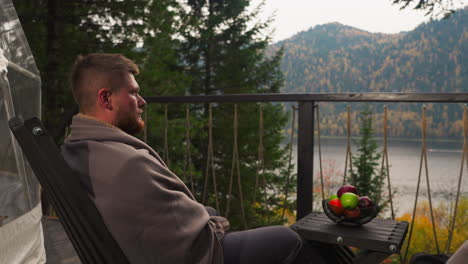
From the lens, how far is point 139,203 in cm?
100

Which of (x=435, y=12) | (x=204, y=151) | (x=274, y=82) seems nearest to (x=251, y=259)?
(x=435, y=12)

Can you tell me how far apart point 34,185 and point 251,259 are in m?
2.22

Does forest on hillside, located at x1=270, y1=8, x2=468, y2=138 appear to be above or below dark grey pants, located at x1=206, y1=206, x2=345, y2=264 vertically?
above

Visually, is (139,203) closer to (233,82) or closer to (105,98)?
(105,98)

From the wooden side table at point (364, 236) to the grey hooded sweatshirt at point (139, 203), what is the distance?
623mm

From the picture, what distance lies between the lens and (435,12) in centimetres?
531

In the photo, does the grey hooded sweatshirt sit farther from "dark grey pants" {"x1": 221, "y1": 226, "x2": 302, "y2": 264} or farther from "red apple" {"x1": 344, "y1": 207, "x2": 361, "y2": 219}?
"red apple" {"x1": 344, "y1": 207, "x2": 361, "y2": 219}

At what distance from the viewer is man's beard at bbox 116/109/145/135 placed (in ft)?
3.97

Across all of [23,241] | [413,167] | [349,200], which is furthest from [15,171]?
[413,167]

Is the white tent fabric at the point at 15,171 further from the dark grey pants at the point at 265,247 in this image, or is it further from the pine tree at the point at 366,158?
the pine tree at the point at 366,158

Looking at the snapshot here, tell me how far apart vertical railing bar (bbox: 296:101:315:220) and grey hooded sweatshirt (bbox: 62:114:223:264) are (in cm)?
161

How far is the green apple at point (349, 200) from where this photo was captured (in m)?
1.57

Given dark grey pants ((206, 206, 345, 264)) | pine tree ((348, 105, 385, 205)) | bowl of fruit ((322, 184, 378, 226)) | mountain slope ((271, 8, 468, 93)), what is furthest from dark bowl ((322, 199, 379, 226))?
mountain slope ((271, 8, 468, 93))

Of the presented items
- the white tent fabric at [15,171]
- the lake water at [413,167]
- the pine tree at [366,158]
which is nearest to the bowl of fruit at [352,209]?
the white tent fabric at [15,171]
